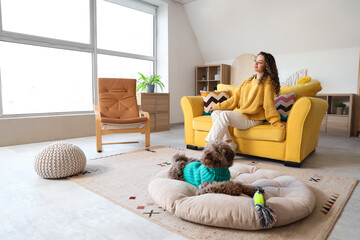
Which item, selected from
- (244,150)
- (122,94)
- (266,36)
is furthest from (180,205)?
(266,36)

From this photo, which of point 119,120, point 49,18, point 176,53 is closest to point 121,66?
point 176,53

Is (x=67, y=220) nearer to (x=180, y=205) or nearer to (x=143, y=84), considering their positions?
(x=180, y=205)

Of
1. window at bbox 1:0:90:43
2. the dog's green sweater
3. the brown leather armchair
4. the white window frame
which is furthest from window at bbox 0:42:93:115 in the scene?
the dog's green sweater

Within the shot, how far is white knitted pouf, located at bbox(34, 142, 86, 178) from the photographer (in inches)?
76.8

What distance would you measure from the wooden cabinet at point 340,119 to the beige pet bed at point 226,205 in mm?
3392

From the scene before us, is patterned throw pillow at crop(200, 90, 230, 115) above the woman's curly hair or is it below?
below

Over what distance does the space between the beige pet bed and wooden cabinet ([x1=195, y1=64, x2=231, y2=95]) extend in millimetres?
4430

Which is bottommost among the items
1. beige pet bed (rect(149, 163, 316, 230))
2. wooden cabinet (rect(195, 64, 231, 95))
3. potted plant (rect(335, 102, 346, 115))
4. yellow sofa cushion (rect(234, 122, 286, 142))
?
beige pet bed (rect(149, 163, 316, 230))

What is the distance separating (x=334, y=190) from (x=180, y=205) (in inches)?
47.9

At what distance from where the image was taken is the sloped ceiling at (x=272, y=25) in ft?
14.1

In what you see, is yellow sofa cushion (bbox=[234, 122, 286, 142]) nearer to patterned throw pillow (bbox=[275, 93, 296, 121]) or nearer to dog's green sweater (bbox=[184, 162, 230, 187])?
patterned throw pillow (bbox=[275, 93, 296, 121])

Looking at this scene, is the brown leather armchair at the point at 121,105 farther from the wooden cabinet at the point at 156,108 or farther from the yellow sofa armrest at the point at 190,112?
the wooden cabinet at the point at 156,108

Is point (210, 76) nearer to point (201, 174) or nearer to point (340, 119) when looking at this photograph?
point (340, 119)

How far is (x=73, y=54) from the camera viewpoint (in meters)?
4.29
